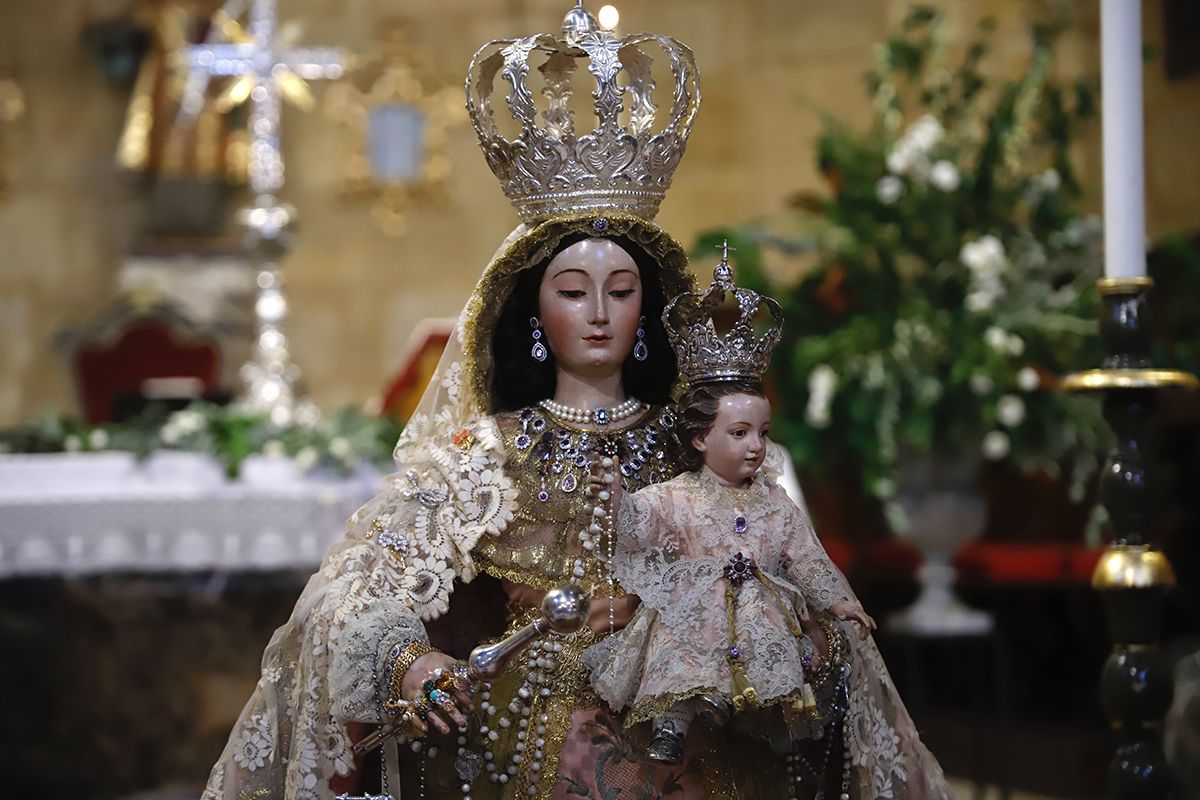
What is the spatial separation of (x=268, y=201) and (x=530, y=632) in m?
3.64

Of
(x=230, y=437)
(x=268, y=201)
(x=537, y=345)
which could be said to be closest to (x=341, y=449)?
(x=230, y=437)

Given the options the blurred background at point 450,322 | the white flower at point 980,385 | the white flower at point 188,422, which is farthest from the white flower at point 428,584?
the white flower at point 980,385

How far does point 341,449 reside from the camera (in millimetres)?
4852

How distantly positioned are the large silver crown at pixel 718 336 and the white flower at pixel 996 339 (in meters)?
3.15

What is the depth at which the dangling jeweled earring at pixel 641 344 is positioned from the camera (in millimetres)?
2910

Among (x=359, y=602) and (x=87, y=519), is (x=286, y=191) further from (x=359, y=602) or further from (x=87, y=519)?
(x=359, y=602)

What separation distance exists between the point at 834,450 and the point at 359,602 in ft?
11.7

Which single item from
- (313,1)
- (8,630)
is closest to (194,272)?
(313,1)

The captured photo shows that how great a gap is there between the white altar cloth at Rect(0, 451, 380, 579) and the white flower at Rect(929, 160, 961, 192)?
7.82ft

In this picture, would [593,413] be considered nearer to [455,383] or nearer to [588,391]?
[588,391]

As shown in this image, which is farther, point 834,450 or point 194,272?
point 194,272

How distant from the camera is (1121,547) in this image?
3062 mm

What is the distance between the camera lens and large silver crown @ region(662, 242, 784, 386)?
102 inches

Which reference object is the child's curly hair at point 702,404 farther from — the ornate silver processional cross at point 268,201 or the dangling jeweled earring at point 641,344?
the ornate silver processional cross at point 268,201
